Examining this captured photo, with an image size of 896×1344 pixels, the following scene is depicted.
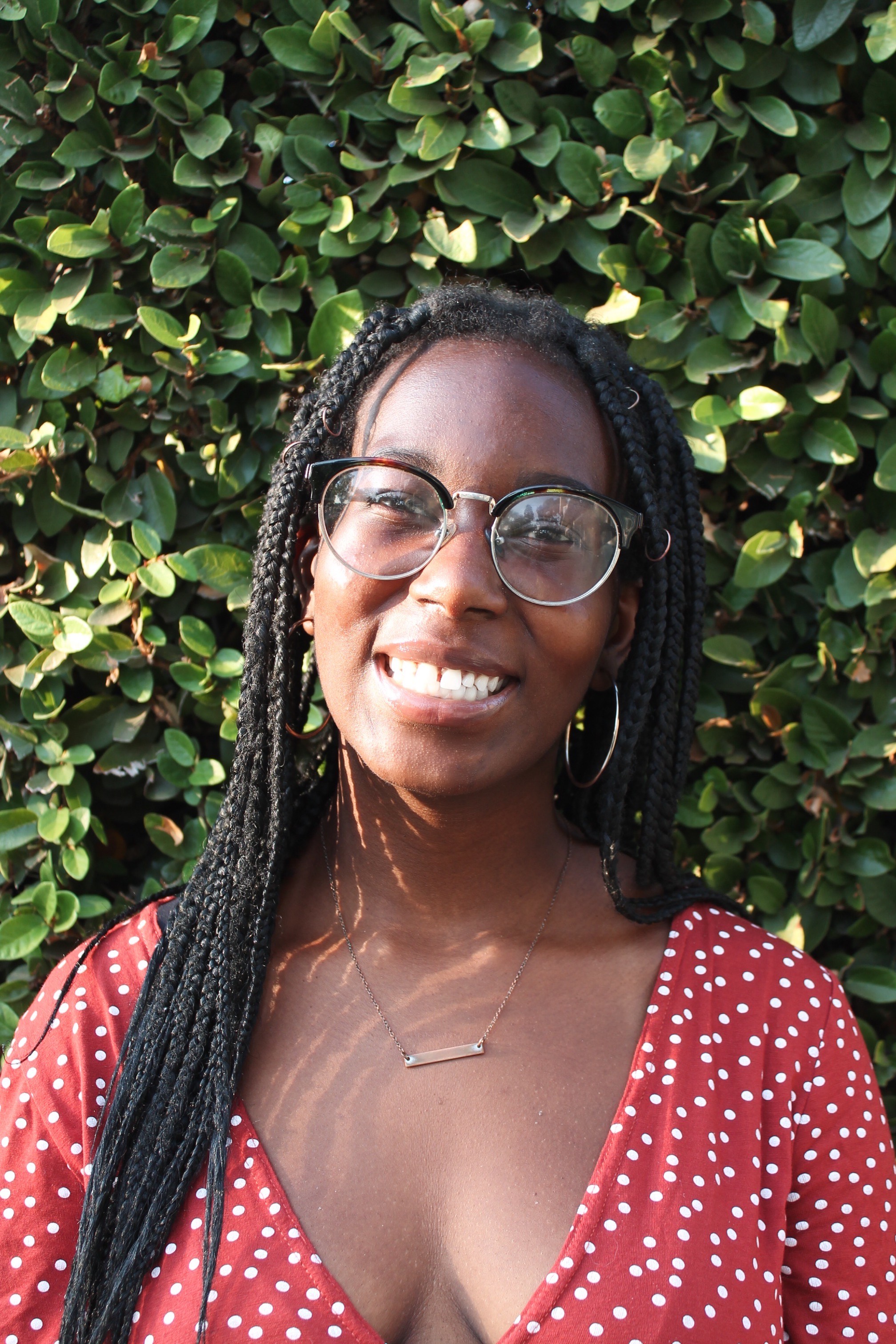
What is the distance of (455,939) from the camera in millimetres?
2039

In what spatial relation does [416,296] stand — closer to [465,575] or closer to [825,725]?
[465,575]

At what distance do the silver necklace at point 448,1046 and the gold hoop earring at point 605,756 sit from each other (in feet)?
0.47

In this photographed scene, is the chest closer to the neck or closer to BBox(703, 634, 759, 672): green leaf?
the neck

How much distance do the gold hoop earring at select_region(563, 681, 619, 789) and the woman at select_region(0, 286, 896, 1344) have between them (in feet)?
0.06

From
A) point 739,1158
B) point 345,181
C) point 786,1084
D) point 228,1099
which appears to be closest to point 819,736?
point 786,1084

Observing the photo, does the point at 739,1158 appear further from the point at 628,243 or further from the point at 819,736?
the point at 628,243

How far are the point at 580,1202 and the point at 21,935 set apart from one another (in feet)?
4.86

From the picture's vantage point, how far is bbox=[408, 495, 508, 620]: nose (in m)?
1.76

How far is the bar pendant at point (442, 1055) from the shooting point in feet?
6.19

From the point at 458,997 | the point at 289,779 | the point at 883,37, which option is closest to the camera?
the point at 458,997

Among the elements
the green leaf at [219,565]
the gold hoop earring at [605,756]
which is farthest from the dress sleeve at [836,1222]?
the green leaf at [219,565]

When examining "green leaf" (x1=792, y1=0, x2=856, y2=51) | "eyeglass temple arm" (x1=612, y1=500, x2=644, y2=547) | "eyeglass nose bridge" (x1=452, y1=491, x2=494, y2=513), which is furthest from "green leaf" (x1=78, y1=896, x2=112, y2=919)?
"green leaf" (x1=792, y1=0, x2=856, y2=51)

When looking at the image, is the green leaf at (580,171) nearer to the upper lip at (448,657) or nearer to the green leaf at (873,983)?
the upper lip at (448,657)

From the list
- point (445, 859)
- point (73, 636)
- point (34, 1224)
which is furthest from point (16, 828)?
point (445, 859)
